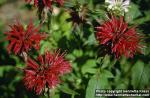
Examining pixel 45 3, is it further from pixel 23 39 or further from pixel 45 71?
pixel 45 71

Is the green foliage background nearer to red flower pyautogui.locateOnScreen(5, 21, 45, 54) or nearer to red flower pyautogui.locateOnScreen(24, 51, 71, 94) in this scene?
red flower pyautogui.locateOnScreen(24, 51, 71, 94)

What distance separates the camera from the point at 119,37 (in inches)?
77.4

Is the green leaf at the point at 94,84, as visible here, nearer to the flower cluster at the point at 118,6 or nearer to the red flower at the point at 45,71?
the red flower at the point at 45,71

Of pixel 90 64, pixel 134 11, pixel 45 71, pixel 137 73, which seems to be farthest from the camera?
pixel 90 64

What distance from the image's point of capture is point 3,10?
479cm

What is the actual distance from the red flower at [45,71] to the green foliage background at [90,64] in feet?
0.48

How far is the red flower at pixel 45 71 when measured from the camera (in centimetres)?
192

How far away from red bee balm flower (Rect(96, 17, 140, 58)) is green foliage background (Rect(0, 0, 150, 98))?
0.40ft

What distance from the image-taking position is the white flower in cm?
228

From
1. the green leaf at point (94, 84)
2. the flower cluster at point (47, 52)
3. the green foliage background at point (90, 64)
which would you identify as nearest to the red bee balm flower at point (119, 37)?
the flower cluster at point (47, 52)

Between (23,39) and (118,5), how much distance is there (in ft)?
2.31

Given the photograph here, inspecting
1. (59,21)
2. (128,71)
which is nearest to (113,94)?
(128,71)

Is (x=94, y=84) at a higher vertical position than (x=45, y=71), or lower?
lower

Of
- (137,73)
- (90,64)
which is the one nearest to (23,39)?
(90,64)
